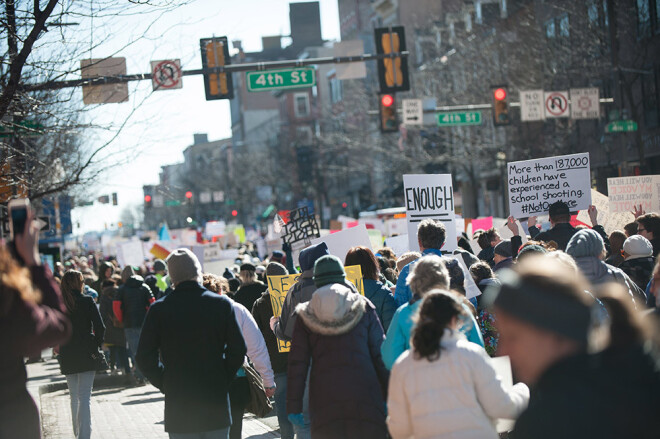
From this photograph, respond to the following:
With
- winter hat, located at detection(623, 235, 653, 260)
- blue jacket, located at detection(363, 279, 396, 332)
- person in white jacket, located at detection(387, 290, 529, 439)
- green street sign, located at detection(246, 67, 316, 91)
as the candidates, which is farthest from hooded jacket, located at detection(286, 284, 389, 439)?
green street sign, located at detection(246, 67, 316, 91)

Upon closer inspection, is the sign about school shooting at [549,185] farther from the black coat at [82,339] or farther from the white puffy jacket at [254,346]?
the white puffy jacket at [254,346]

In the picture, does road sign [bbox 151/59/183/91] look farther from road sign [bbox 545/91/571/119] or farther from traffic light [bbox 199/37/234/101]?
road sign [bbox 545/91/571/119]

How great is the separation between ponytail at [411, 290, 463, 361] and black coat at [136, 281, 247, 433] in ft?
6.27

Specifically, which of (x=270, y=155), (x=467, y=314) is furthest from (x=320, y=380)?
(x=270, y=155)

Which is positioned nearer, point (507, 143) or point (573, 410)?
point (573, 410)

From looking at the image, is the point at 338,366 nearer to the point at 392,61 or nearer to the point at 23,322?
the point at 23,322

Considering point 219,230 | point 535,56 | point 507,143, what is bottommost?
point 219,230

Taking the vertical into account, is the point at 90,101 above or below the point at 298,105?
below

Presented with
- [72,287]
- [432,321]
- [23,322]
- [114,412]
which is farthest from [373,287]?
[114,412]

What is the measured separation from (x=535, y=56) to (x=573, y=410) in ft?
A: 114

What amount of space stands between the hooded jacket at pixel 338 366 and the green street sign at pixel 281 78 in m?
11.7

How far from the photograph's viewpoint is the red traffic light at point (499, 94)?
75.8ft

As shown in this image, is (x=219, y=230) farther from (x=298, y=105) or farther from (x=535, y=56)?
(x=298, y=105)

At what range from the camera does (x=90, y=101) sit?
13047 mm
